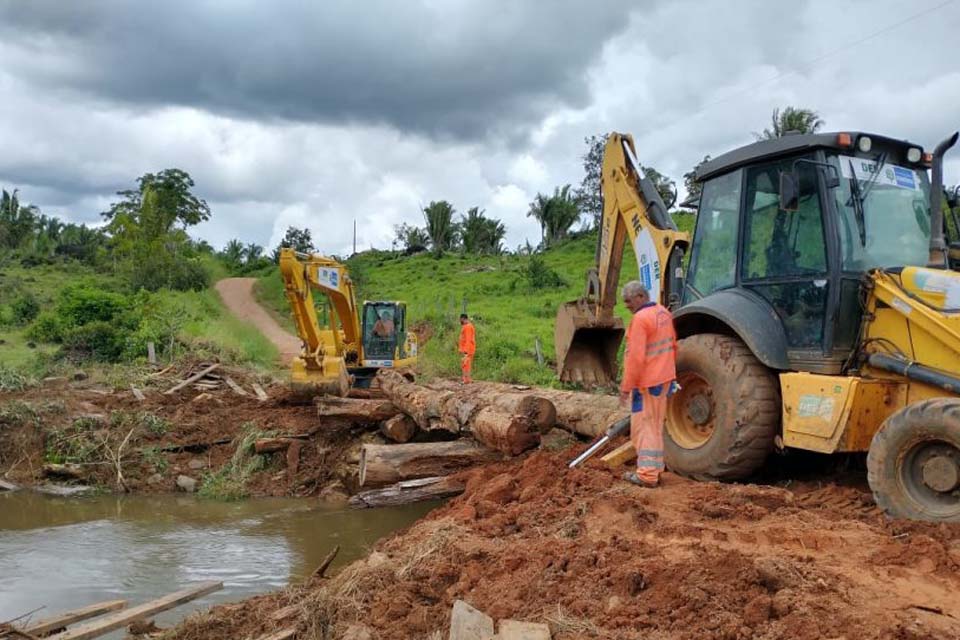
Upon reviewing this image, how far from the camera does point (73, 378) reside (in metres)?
16.3

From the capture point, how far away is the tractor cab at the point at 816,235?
511 cm

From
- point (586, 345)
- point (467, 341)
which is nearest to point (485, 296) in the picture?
point (467, 341)

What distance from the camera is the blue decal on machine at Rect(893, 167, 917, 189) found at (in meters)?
5.49

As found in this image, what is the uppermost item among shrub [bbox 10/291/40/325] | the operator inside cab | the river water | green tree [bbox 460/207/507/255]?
green tree [bbox 460/207/507/255]

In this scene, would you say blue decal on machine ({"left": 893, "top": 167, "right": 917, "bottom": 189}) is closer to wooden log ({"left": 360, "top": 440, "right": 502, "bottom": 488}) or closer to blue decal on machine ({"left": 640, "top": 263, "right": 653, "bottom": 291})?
blue decal on machine ({"left": 640, "top": 263, "right": 653, "bottom": 291})

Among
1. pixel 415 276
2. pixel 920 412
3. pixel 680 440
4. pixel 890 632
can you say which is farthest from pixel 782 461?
pixel 415 276

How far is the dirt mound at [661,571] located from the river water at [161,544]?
205cm

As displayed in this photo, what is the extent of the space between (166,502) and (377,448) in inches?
130

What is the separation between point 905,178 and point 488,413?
4.33m

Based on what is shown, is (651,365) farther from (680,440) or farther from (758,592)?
(758,592)

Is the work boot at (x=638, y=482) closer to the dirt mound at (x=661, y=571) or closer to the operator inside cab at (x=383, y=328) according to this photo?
the dirt mound at (x=661, y=571)

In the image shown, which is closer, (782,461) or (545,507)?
(545,507)

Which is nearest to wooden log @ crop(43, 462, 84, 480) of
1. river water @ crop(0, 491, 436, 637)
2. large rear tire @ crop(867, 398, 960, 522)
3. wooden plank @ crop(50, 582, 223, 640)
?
river water @ crop(0, 491, 436, 637)

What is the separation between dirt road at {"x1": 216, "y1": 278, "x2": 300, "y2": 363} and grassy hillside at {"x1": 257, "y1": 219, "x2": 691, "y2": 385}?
2.87 feet
